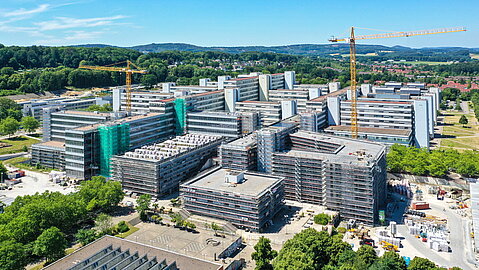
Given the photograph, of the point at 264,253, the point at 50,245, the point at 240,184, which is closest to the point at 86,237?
the point at 50,245

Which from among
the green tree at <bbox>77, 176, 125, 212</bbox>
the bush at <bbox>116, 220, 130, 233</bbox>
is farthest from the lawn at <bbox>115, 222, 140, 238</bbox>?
the green tree at <bbox>77, 176, 125, 212</bbox>

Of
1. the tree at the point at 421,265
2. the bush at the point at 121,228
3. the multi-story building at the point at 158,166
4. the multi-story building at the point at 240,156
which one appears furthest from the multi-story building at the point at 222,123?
the tree at the point at 421,265

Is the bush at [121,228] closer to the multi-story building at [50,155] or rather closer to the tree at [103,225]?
the tree at [103,225]

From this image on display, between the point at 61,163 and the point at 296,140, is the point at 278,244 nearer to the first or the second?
the point at 296,140

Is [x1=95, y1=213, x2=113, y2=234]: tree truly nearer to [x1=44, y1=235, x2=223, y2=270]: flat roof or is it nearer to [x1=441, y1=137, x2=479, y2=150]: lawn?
[x1=44, y1=235, x2=223, y2=270]: flat roof

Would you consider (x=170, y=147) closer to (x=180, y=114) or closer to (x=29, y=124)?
(x=180, y=114)
